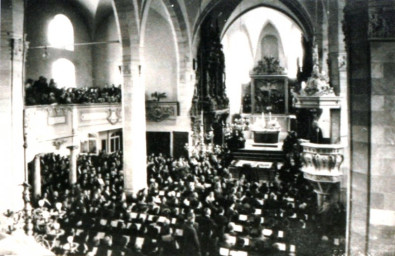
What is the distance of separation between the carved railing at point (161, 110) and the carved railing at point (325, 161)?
11822 mm

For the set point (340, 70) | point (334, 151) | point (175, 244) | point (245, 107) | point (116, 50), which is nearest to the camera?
point (175, 244)

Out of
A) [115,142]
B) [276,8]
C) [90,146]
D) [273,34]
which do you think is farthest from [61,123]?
[273,34]

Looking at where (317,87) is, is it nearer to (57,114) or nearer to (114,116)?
(57,114)

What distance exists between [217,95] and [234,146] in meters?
3.47

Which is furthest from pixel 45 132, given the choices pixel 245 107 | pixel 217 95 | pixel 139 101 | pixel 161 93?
pixel 245 107

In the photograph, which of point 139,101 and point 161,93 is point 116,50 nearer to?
point 161,93

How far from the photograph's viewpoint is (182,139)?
20.9 m

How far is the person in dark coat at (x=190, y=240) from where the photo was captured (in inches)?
320

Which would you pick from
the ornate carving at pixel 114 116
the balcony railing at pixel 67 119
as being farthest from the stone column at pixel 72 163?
the ornate carving at pixel 114 116

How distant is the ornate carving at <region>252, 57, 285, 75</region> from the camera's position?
32.0 m

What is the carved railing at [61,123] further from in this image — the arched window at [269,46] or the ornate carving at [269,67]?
the arched window at [269,46]

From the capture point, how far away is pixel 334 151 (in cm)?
955

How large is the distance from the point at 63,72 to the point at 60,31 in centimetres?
224

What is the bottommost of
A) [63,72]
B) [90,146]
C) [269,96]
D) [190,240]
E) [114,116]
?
[190,240]
